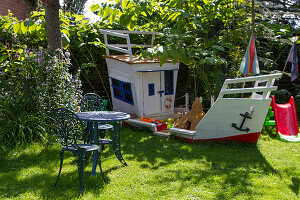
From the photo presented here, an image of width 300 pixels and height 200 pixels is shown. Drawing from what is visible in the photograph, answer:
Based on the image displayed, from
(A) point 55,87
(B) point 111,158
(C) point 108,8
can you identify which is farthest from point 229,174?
(A) point 55,87

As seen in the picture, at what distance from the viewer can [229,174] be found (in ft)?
14.1

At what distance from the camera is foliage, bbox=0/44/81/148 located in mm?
5516

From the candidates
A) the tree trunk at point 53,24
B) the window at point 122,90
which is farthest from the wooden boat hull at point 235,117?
the tree trunk at point 53,24

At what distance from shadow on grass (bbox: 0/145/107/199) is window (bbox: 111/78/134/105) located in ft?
7.95

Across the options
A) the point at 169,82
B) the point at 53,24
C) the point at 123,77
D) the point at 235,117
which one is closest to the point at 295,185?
the point at 235,117

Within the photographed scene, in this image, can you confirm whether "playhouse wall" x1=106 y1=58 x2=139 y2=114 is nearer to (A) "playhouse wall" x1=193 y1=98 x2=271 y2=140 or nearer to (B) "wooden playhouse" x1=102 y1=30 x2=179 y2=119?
(B) "wooden playhouse" x1=102 y1=30 x2=179 y2=119

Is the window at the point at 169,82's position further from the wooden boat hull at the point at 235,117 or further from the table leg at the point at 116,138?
the table leg at the point at 116,138

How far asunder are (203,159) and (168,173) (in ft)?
2.96

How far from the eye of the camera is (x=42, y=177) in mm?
4129

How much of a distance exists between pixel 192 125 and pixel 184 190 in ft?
8.23

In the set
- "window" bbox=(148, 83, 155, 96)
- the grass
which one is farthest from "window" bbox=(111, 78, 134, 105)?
the grass

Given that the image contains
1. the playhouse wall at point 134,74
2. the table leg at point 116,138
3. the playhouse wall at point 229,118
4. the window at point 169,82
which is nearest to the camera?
the table leg at point 116,138

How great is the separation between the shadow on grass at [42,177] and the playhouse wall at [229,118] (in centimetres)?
225

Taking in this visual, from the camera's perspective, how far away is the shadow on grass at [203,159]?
4.08 meters
